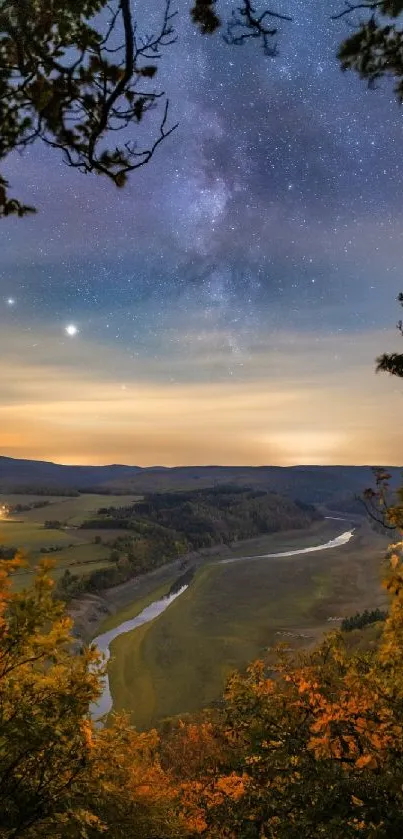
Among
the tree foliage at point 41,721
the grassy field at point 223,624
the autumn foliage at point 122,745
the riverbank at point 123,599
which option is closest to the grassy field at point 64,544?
the riverbank at point 123,599

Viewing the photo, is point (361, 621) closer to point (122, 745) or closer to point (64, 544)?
point (122, 745)

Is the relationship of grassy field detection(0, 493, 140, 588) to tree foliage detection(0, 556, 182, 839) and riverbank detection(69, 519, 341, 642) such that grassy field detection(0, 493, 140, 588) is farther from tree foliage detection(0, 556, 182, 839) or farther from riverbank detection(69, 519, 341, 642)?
tree foliage detection(0, 556, 182, 839)

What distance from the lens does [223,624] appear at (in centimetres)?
8544

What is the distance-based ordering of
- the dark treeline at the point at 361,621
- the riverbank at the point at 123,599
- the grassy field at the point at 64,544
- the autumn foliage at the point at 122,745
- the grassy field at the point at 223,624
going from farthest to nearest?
the grassy field at the point at 64,544 → the riverbank at the point at 123,599 → the dark treeline at the point at 361,621 → the grassy field at the point at 223,624 → the autumn foliage at the point at 122,745

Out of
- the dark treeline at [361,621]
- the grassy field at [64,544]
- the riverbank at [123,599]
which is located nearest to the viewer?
the dark treeline at [361,621]

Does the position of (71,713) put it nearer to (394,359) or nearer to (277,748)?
(277,748)

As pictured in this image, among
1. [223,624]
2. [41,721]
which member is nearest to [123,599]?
[223,624]

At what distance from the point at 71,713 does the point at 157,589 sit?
119 meters

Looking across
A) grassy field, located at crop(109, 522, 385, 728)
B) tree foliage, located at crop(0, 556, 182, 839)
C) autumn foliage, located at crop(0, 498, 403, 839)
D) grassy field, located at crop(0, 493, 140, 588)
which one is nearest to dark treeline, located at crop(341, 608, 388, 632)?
grassy field, located at crop(109, 522, 385, 728)

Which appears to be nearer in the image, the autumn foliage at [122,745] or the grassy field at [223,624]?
the autumn foliage at [122,745]

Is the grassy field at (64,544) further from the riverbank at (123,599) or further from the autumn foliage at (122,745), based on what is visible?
the autumn foliage at (122,745)

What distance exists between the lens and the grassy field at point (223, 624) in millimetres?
58156

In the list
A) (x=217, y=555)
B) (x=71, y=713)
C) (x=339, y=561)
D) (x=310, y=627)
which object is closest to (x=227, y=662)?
(x=310, y=627)

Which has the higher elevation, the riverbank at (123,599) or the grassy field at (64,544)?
Result: the grassy field at (64,544)
